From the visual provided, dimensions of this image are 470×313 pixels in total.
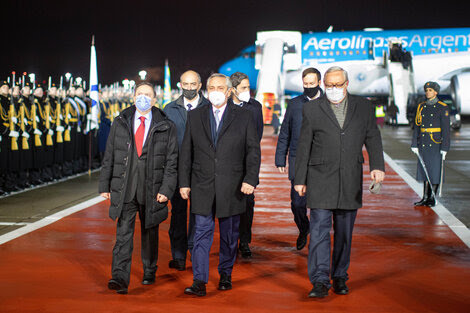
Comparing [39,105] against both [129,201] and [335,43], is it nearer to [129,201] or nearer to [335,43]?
[129,201]

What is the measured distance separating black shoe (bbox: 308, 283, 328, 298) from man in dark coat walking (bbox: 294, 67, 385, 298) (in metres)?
0.06

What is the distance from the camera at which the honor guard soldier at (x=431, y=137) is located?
9.47 metres

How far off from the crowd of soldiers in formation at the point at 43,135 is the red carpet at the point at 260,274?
339 centimetres

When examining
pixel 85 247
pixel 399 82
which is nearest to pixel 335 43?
pixel 399 82

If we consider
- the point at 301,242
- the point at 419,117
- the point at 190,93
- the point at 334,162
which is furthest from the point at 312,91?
the point at 419,117

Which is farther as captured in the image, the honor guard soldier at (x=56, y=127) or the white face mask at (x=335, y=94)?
the honor guard soldier at (x=56, y=127)

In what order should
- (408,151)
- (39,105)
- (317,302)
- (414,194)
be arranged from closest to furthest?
(317,302) → (414,194) → (39,105) → (408,151)

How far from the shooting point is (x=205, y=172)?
531 centimetres

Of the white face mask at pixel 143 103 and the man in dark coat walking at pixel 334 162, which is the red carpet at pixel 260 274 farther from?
the white face mask at pixel 143 103

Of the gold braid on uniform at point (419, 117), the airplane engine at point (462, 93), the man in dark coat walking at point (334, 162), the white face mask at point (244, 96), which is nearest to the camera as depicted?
the man in dark coat walking at point (334, 162)

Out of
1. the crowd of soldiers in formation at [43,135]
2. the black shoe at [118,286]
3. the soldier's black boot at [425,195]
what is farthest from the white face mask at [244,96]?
the crowd of soldiers in formation at [43,135]

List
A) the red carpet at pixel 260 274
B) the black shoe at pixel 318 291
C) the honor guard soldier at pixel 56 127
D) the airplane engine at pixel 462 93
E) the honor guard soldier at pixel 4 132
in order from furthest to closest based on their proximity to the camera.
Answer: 1. the airplane engine at pixel 462 93
2. the honor guard soldier at pixel 56 127
3. the honor guard soldier at pixel 4 132
4. the black shoe at pixel 318 291
5. the red carpet at pixel 260 274

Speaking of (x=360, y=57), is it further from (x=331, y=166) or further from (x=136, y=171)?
(x=136, y=171)

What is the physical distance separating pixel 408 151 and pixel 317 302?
52.4 ft
